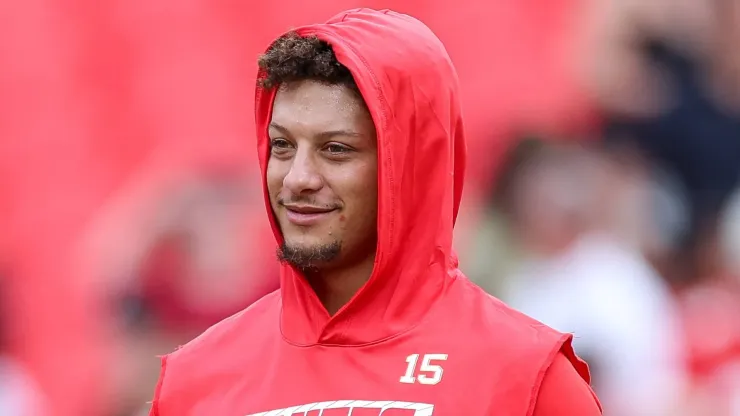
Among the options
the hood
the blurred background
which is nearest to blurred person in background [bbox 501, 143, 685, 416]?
the blurred background

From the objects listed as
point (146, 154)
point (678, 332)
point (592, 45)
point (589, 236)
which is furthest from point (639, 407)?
point (146, 154)

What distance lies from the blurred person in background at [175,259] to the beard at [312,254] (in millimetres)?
1561

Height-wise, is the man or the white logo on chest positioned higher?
the man

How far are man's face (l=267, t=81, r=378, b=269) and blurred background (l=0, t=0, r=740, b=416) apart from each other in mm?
1407

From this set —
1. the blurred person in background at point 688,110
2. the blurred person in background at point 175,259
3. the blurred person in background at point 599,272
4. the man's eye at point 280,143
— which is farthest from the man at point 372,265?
the blurred person in background at point 688,110

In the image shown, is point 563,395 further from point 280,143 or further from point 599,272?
point 599,272

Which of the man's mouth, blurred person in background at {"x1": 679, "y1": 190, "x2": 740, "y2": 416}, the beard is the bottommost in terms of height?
blurred person in background at {"x1": 679, "y1": 190, "x2": 740, "y2": 416}

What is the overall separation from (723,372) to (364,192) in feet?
5.88

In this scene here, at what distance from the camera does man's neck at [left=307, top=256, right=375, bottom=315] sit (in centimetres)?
138

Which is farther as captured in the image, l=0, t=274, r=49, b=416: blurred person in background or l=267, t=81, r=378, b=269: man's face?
l=0, t=274, r=49, b=416: blurred person in background

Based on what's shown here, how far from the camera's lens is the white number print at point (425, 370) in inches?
50.7

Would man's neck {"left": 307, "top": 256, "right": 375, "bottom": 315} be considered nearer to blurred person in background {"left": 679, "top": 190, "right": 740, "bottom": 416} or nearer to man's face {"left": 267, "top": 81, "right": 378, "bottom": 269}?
man's face {"left": 267, "top": 81, "right": 378, "bottom": 269}

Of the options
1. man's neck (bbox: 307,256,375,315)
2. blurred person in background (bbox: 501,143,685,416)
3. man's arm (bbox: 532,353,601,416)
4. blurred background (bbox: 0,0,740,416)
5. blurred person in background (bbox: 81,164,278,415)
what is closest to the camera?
man's arm (bbox: 532,353,601,416)

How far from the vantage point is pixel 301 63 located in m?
1.35
